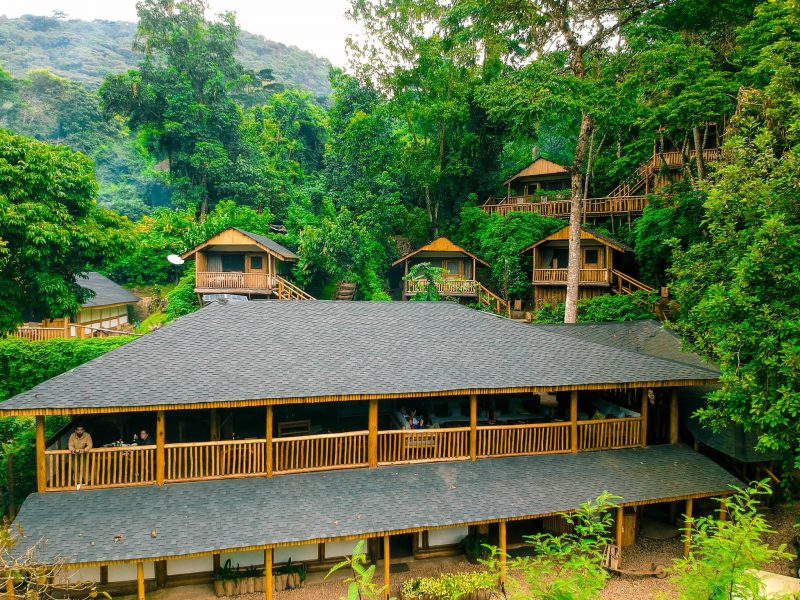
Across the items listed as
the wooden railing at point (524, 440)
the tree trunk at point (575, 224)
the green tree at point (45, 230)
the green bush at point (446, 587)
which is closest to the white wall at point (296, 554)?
the green bush at point (446, 587)

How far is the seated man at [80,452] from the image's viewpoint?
952cm

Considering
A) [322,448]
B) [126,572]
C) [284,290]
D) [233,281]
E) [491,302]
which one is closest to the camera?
[126,572]

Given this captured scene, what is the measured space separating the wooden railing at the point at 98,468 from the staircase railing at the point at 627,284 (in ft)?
78.2

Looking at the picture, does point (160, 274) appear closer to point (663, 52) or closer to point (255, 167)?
point (255, 167)

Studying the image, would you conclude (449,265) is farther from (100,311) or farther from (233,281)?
(100,311)

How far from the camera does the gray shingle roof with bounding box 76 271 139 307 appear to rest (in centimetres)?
2725

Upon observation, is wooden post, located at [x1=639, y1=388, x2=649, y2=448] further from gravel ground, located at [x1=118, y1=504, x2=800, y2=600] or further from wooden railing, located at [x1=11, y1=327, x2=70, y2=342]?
wooden railing, located at [x1=11, y1=327, x2=70, y2=342]

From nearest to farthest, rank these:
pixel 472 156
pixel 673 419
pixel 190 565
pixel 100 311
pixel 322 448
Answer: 1. pixel 190 565
2. pixel 322 448
3. pixel 673 419
4. pixel 100 311
5. pixel 472 156

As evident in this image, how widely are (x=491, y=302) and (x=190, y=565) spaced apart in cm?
2211

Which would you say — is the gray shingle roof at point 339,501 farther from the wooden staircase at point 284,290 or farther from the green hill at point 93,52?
the green hill at point 93,52

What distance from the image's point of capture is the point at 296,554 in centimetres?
1056

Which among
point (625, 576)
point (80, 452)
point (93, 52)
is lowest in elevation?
point (625, 576)

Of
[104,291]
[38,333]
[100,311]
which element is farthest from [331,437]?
[104,291]

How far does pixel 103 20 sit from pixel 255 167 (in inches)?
7265
